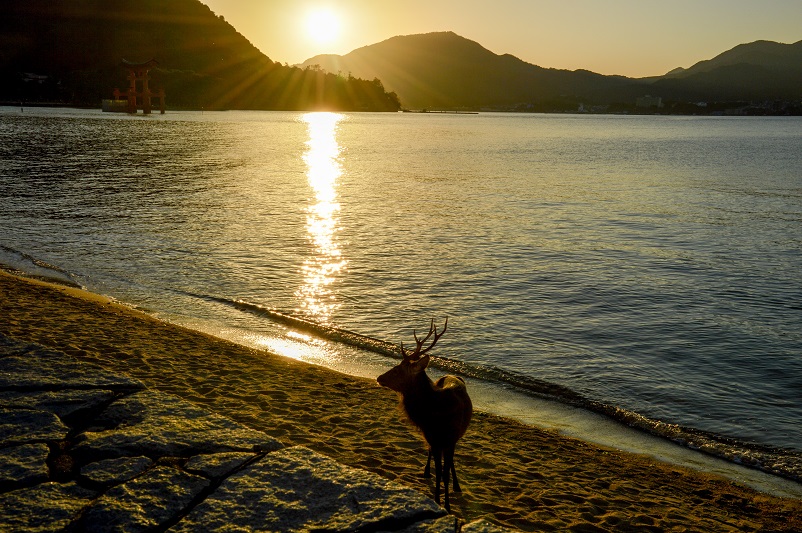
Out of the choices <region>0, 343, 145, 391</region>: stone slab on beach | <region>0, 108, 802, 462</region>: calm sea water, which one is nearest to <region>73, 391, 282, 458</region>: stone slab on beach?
<region>0, 343, 145, 391</region>: stone slab on beach

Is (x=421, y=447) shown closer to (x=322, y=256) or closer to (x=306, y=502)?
(x=306, y=502)

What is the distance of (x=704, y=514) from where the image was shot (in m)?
6.62

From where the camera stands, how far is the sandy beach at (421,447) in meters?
6.32

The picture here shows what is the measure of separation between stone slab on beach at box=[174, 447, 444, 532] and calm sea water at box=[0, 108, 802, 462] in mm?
6697

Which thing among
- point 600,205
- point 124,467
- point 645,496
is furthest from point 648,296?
point 600,205

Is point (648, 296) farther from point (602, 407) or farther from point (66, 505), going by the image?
point (66, 505)

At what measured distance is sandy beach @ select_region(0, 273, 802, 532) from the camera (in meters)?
6.32

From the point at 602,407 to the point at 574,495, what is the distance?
11.7 feet

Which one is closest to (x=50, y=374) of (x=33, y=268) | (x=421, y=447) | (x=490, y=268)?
(x=421, y=447)

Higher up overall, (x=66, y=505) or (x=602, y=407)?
(x=66, y=505)

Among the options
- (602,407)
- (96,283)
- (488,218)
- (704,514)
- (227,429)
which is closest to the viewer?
(227,429)

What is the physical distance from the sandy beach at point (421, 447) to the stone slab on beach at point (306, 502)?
1793 mm

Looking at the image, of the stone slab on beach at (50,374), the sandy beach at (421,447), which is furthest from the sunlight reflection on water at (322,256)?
the stone slab on beach at (50,374)

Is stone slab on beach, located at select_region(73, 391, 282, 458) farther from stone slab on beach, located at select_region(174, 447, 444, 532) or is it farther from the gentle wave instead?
the gentle wave
